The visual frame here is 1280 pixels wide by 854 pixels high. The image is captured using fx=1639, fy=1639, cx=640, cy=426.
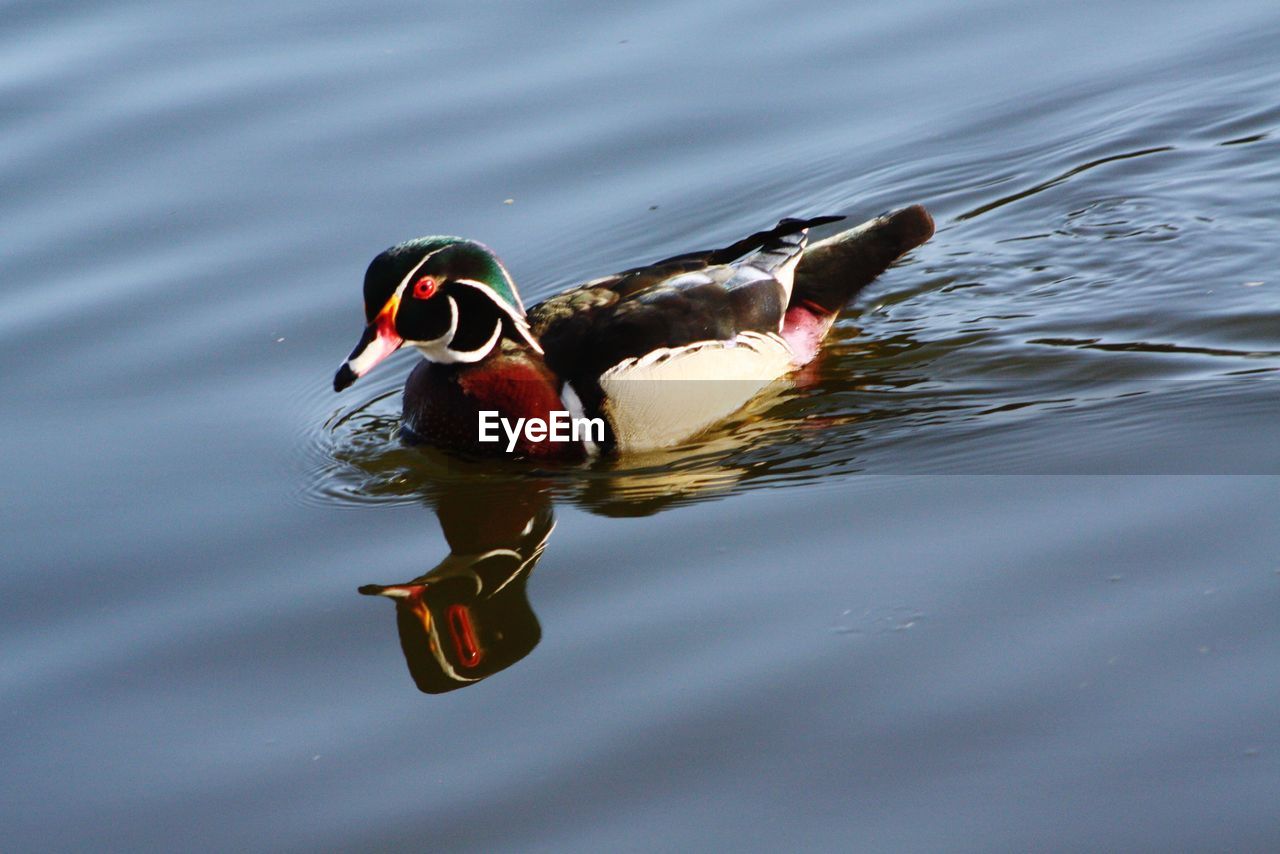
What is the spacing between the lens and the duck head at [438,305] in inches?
266

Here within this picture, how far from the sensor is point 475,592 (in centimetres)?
580

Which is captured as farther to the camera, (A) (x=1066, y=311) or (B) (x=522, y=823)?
(A) (x=1066, y=311)

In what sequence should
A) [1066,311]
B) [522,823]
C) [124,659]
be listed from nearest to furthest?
[522,823]
[124,659]
[1066,311]

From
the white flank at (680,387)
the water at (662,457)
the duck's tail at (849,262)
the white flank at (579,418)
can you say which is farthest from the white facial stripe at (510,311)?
the duck's tail at (849,262)

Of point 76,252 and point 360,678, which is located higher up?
point 76,252

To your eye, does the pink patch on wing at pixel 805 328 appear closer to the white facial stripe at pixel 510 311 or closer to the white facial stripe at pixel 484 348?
the white facial stripe at pixel 510 311

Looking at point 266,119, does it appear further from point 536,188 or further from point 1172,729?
point 1172,729

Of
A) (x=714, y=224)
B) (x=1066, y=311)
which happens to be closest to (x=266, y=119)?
(x=714, y=224)

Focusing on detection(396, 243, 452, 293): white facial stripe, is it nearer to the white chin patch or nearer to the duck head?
the duck head

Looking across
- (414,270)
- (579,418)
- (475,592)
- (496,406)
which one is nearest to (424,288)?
(414,270)

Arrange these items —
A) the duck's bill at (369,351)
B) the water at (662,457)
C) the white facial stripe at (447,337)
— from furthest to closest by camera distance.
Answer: the white facial stripe at (447,337) → the duck's bill at (369,351) → the water at (662,457)

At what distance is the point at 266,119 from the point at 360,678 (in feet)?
17.9

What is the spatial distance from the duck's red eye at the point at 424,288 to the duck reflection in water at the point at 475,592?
2.73 feet

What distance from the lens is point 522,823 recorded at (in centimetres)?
449
